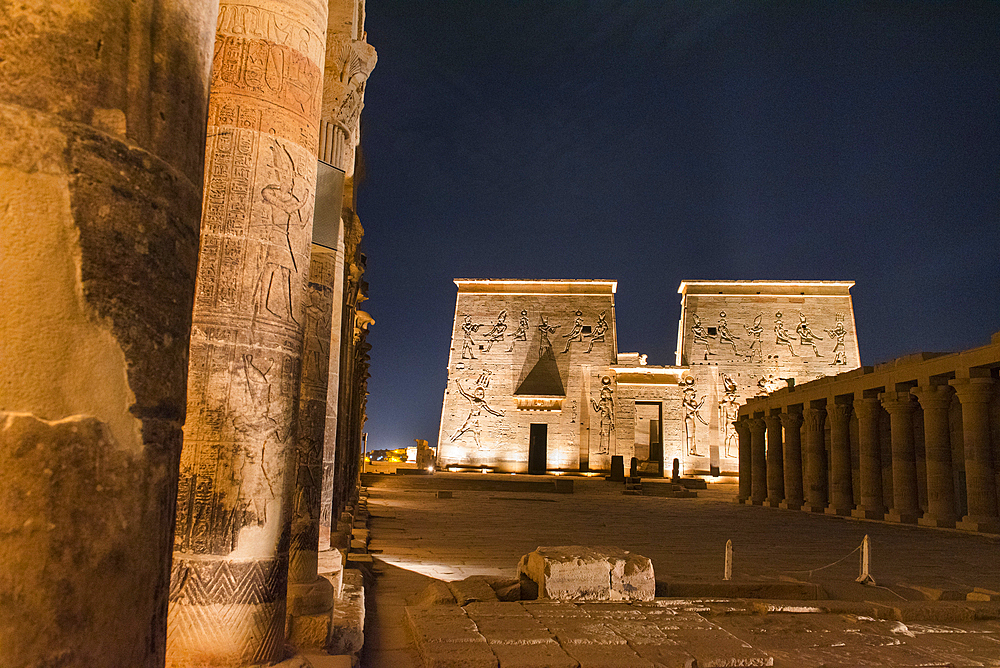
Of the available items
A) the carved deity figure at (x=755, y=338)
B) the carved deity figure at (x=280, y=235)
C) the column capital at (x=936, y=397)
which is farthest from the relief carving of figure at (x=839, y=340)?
the carved deity figure at (x=280, y=235)

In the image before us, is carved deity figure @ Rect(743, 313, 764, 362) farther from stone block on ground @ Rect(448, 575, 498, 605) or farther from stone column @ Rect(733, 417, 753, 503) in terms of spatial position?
stone block on ground @ Rect(448, 575, 498, 605)

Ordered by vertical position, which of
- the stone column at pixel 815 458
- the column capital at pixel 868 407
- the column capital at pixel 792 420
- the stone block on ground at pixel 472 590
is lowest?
the stone block on ground at pixel 472 590

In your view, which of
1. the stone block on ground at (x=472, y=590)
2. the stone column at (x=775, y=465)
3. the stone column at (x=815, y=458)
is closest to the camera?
the stone block on ground at (x=472, y=590)

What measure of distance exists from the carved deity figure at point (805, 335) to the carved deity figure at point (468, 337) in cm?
1629

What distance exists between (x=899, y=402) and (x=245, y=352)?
15.0m

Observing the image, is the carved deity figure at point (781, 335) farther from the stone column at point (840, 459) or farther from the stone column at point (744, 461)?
the stone column at point (840, 459)

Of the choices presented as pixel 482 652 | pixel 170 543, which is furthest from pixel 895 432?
pixel 170 543

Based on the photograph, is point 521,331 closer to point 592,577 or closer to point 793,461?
point 793,461

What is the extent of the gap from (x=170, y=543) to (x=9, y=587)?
338 mm

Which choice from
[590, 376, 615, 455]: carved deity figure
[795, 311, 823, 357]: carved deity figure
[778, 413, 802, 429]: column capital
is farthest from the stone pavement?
[795, 311, 823, 357]: carved deity figure

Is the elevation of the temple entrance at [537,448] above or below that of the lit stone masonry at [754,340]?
below

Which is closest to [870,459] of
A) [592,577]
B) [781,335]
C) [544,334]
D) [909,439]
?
[909,439]

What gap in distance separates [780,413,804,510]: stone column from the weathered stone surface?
48.2 ft

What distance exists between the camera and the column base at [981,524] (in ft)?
39.8
